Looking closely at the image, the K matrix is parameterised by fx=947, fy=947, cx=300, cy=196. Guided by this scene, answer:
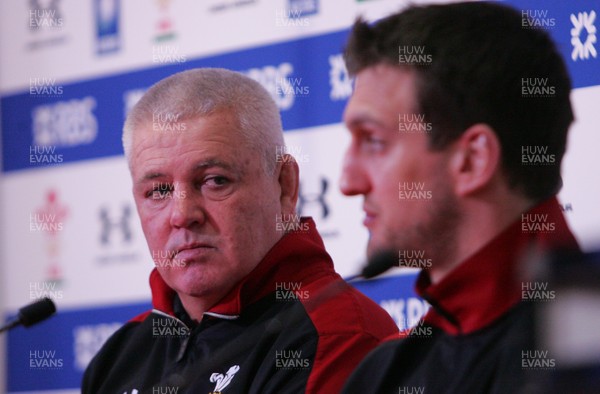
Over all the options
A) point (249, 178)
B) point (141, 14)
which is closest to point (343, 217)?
point (249, 178)

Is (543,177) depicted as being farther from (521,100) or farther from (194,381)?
(194,381)

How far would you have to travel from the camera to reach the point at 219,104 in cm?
176

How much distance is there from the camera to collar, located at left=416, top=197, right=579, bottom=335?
3.72 feet

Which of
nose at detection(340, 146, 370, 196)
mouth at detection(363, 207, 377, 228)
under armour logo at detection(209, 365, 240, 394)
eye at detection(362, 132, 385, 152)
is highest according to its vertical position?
eye at detection(362, 132, 385, 152)

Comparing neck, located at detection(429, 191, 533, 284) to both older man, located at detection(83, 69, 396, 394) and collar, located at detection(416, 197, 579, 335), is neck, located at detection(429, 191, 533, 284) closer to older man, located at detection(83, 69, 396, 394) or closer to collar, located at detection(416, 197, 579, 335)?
collar, located at detection(416, 197, 579, 335)

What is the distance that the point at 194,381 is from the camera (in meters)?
1.64

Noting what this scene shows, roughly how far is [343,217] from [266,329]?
0.72m

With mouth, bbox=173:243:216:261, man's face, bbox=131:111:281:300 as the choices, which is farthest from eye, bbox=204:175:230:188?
mouth, bbox=173:243:216:261

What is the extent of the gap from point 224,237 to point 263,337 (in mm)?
205

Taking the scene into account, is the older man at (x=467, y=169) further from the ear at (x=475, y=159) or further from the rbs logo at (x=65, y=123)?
the rbs logo at (x=65, y=123)

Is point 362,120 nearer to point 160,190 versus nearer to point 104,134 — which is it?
point 160,190

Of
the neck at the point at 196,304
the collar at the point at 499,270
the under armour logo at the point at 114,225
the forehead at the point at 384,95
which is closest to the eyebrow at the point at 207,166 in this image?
the neck at the point at 196,304

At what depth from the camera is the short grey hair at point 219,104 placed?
5.74 ft

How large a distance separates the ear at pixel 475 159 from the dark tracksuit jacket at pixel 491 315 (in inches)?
2.7
